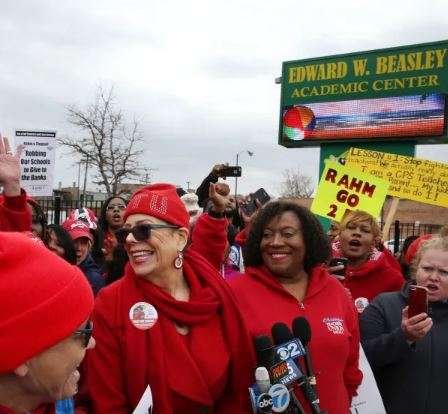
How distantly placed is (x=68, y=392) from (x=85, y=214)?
13.7 ft

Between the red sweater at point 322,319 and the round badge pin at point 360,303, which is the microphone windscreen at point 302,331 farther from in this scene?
the round badge pin at point 360,303

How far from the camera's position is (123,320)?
8.02ft

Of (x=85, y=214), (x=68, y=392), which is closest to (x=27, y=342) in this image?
(x=68, y=392)

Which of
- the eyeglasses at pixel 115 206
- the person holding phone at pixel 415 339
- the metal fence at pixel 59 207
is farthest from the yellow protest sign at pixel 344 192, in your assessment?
the metal fence at pixel 59 207

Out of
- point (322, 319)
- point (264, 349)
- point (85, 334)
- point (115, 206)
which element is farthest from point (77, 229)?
point (85, 334)

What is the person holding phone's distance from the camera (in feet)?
9.57

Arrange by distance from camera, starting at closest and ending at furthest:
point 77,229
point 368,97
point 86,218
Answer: point 77,229 < point 86,218 < point 368,97

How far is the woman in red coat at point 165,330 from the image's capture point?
2.38 m

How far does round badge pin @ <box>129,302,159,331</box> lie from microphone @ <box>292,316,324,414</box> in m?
0.62

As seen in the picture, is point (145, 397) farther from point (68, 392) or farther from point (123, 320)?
point (68, 392)

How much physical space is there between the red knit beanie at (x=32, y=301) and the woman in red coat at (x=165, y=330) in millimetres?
1056

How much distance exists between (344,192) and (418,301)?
3564 millimetres

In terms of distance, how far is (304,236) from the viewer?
A: 311 centimetres

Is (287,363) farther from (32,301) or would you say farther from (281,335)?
(32,301)
